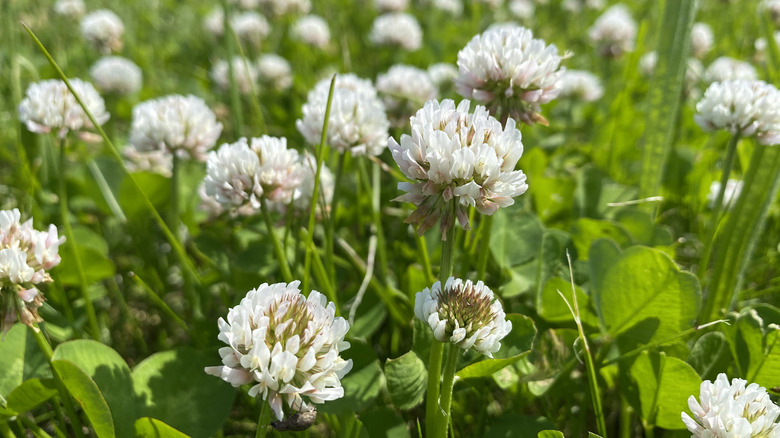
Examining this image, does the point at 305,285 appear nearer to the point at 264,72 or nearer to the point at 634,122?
the point at 634,122

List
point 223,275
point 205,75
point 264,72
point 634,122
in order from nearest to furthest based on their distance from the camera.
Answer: point 223,275
point 634,122
point 264,72
point 205,75

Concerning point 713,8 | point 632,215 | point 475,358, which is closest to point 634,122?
point 632,215

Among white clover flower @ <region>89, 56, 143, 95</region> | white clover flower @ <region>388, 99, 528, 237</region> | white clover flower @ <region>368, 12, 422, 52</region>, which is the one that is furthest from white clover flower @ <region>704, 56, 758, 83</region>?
white clover flower @ <region>89, 56, 143, 95</region>

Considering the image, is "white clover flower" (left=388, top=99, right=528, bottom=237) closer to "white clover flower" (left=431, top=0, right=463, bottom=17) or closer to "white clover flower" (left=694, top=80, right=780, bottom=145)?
"white clover flower" (left=694, top=80, right=780, bottom=145)

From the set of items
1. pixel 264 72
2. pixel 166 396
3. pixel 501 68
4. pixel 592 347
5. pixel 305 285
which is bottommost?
pixel 592 347

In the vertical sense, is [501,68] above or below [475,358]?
above

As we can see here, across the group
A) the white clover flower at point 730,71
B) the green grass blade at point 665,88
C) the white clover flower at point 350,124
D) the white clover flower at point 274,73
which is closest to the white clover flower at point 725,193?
the green grass blade at point 665,88
